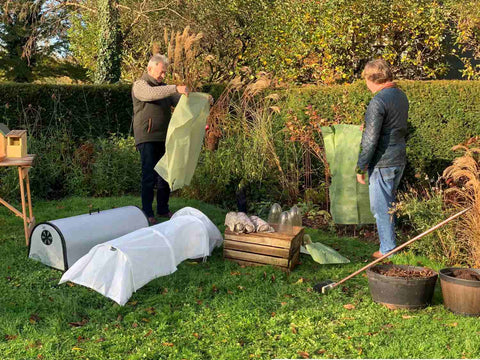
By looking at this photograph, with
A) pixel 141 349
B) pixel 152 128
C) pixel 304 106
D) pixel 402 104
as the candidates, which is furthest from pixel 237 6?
pixel 141 349

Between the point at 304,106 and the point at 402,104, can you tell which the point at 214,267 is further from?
the point at 304,106

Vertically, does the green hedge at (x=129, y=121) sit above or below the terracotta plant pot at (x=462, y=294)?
above

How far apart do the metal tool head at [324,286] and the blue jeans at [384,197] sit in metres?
0.84

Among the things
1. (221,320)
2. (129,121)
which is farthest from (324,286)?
(129,121)

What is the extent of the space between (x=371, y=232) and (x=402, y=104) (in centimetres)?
186

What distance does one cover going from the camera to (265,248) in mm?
4438

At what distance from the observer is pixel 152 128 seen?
543 centimetres

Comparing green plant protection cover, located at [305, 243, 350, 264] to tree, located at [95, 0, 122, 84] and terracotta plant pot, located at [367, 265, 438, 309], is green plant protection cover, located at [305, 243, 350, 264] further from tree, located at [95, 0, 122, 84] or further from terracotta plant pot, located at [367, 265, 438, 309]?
tree, located at [95, 0, 122, 84]

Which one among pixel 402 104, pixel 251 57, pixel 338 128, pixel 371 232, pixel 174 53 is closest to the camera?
pixel 402 104

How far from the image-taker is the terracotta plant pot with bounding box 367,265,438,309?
3.54 metres

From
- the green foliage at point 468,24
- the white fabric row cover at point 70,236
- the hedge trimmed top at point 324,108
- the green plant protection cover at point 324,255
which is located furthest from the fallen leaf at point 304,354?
the green foliage at point 468,24

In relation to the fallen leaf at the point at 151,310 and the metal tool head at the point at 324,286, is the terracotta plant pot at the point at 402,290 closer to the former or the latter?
the metal tool head at the point at 324,286

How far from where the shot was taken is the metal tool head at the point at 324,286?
12.8ft

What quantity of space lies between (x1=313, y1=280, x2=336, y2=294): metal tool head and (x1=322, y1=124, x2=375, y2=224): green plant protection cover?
1428 millimetres
